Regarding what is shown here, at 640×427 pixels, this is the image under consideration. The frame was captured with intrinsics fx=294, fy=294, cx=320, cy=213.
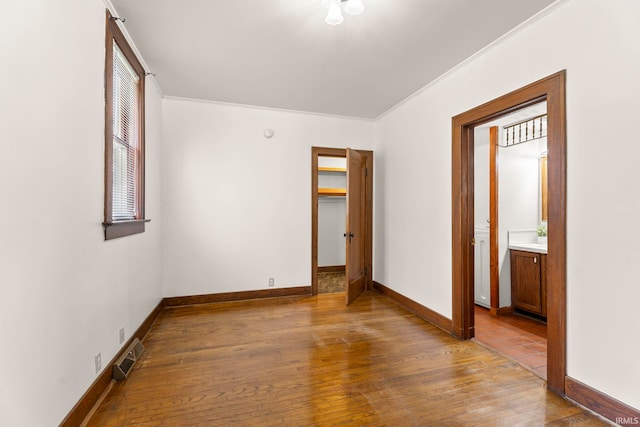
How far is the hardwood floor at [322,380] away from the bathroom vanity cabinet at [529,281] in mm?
1167

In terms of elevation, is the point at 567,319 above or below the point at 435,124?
below

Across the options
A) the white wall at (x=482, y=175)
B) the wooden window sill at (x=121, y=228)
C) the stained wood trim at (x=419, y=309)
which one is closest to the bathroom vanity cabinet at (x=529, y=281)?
the white wall at (x=482, y=175)

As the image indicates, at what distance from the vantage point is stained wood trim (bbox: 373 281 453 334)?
10.1ft

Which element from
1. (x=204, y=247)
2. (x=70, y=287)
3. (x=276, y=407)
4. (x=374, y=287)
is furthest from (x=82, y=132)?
(x=374, y=287)

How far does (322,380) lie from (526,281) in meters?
2.77

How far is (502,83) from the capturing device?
2461 mm

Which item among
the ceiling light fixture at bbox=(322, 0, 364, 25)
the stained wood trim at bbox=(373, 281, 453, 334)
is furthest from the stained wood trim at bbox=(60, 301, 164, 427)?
the stained wood trim at bbox=(373, 281, 453, 334)

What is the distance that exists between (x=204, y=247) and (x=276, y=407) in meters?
2.50

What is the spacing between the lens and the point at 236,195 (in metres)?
4.03

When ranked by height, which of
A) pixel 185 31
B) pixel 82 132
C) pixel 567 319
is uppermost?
pixel 185 31

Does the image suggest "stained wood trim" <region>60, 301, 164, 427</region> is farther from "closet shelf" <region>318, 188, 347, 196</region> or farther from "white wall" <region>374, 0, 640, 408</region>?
"closet shelf" <region>318, 188, 347, 196</region>

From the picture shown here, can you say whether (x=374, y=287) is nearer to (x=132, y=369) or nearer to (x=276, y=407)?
(x=276, y=407)

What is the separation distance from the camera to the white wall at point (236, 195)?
3814mm

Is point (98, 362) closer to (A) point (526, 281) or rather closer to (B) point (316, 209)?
(B) point (316, 209)
